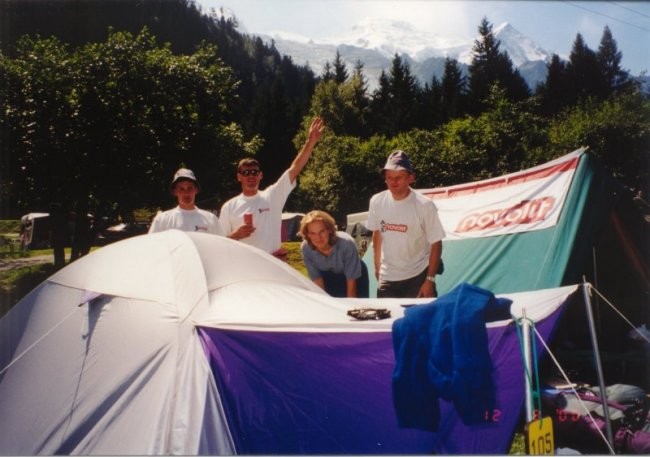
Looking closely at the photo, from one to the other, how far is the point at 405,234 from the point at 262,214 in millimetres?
1234

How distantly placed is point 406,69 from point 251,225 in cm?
4393

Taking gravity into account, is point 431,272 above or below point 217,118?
below

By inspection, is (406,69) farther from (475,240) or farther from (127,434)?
(127,434)

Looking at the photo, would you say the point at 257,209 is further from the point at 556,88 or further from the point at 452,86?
the point at 556,88

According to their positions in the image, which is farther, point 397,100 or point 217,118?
point 397,100

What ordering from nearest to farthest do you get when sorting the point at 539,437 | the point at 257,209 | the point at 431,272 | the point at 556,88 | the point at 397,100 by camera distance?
the point at 539,437 < the point at 431,272 < the point at 257,209 < the point at 397,100 < the point at 556,88

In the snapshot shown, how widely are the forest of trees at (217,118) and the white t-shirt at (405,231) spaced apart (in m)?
2.18

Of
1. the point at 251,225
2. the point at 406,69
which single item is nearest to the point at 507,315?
the point at 251,225

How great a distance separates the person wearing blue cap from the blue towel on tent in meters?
1.83

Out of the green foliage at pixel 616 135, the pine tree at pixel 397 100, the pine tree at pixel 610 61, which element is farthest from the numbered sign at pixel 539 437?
the pine tree at pixel 610 61

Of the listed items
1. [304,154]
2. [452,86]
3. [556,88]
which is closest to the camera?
[304,154]

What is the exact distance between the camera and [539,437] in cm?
213

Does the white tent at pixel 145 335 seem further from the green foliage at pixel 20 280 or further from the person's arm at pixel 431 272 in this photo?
the green foliage at pixel 20 280

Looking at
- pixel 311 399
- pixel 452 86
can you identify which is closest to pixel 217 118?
pixel 311 399
